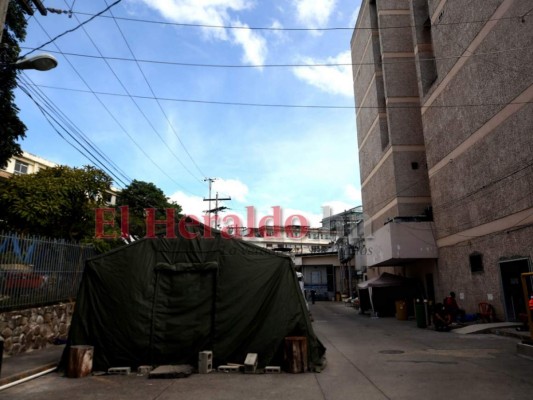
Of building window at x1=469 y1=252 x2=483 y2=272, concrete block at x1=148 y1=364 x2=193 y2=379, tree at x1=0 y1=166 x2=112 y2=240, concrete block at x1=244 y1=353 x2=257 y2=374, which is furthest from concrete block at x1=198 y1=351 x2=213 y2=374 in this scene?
building window at x1=469 y1=252 x2=483 y2=272

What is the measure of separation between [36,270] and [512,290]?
57.1 ft

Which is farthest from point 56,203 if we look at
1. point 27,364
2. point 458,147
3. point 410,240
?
point 458,147

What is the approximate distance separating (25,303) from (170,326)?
4.76 m

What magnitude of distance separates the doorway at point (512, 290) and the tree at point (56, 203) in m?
18.1

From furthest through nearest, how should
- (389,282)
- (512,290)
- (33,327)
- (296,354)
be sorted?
(389,282)
(512,290)
(33,327)
(296,354)

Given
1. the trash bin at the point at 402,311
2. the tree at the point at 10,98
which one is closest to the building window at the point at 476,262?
the trash bin at the point at 402,311

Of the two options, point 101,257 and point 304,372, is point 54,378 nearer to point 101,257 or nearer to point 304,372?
point 101,257

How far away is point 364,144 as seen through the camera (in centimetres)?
3628

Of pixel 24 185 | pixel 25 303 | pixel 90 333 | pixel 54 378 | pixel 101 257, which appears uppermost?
pixel 24 185

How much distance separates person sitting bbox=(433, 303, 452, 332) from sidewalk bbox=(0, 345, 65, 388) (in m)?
14.1

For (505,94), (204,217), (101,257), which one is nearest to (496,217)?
(505,94)

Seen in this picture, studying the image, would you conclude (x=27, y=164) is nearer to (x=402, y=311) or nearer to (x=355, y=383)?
(x=402, y=311)

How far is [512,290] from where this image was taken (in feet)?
52.6

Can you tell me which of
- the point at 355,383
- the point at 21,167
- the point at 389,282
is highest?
the point at 21,167
